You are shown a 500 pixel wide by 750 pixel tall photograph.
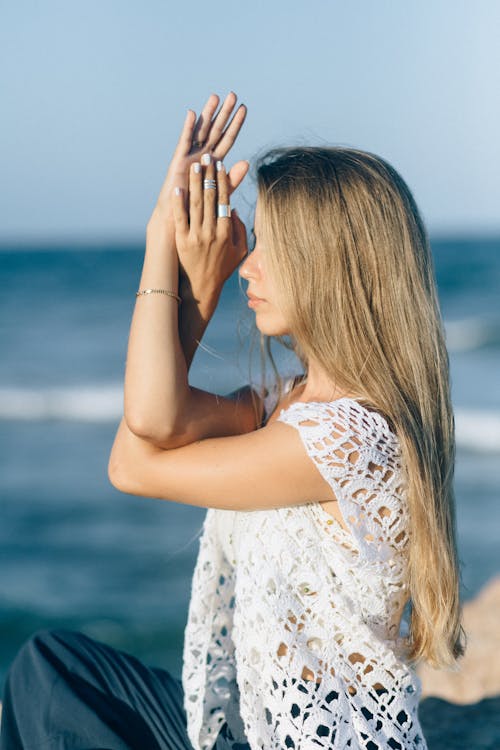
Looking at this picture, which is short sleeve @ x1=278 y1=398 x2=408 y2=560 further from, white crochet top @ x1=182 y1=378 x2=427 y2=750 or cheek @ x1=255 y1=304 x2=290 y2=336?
cheek @ x1=255 y1=304 x2=290 y2=336

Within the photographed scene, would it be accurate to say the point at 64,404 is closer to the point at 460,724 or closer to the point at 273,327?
the point at 460,724

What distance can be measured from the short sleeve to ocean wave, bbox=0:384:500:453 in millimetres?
8687

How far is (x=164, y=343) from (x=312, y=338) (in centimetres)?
33

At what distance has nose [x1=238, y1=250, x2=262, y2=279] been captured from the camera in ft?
7.01

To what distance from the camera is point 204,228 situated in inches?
83.3

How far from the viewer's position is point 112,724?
2.03 m

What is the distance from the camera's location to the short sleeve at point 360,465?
6.08ft

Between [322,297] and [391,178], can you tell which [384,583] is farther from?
[391,178]

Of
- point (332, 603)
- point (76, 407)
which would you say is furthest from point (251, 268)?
point (76, 407)

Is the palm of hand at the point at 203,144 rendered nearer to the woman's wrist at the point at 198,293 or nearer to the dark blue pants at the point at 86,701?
the woman's wrist at the point at 198,293

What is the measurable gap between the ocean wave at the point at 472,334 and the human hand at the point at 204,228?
14.8 m

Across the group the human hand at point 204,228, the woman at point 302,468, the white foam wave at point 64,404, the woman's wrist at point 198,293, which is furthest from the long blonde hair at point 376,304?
the white foam wave at point 64,404

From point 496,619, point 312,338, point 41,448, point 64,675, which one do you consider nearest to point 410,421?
point 312,338

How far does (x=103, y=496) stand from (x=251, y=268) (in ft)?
20.1
